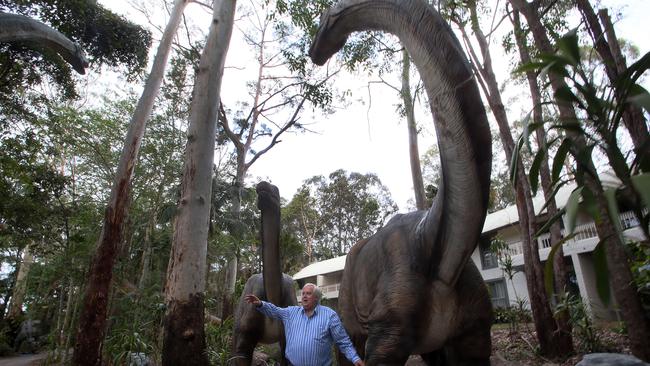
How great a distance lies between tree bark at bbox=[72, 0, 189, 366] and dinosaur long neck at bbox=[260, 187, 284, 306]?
13.8 ft

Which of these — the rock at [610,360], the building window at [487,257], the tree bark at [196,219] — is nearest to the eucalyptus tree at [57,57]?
the tree bark at [196,219]

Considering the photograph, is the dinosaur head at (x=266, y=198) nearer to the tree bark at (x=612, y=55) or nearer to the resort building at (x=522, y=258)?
the tree bark at (x=612, y=55)

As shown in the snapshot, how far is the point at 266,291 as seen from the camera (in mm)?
4129

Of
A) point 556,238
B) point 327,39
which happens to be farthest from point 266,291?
point 556,238

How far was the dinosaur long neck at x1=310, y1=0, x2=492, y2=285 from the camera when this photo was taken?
6.42ft

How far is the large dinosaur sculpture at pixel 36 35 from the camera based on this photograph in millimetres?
6016

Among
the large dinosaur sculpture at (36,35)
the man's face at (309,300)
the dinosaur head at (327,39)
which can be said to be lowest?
the man's face at (309,300)

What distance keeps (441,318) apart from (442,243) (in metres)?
0.44

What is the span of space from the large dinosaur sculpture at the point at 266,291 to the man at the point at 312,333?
74 centimetres

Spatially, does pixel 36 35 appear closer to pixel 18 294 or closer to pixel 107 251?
pixel 107 251

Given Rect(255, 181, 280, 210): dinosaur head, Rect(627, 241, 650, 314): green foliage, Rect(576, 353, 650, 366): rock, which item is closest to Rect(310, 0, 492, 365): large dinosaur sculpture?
Rect(255, 181, 280, 210): dinosaur head

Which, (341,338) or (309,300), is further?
(309,300)

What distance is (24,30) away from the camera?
6.42 metres

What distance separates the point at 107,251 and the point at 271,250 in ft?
14.8
